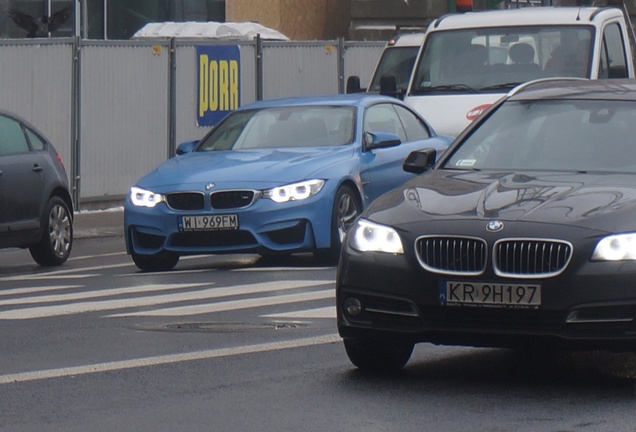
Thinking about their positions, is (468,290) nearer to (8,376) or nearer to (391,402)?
(391,402)

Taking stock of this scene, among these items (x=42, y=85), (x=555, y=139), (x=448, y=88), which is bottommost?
(x=42, y=85)

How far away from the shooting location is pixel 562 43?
1861cm

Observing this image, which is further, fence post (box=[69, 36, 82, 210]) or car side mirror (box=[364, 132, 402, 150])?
fence post (box=[69, 36, 82, 210])

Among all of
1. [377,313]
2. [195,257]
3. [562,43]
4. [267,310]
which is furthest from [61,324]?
[562,43]

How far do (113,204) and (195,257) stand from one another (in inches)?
275

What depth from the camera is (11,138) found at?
15867 mm

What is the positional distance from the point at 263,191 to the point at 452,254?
651 centimetres

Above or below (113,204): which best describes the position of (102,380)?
above

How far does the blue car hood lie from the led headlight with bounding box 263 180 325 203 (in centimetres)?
5

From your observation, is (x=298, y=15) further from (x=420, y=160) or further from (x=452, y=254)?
(x=452, y=254)

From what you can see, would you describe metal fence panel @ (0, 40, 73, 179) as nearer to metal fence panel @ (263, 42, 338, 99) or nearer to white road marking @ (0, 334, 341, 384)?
metal fence panel @ (263, 42, 338, 99)

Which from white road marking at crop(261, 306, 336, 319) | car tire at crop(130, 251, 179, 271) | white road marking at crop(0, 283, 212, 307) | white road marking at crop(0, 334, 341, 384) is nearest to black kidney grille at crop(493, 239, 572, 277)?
white road marking at crop(0, 334, 341, 384)

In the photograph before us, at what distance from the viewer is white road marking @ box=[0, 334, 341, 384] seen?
856 cm

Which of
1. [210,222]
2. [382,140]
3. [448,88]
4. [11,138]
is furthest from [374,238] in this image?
[448,88]
